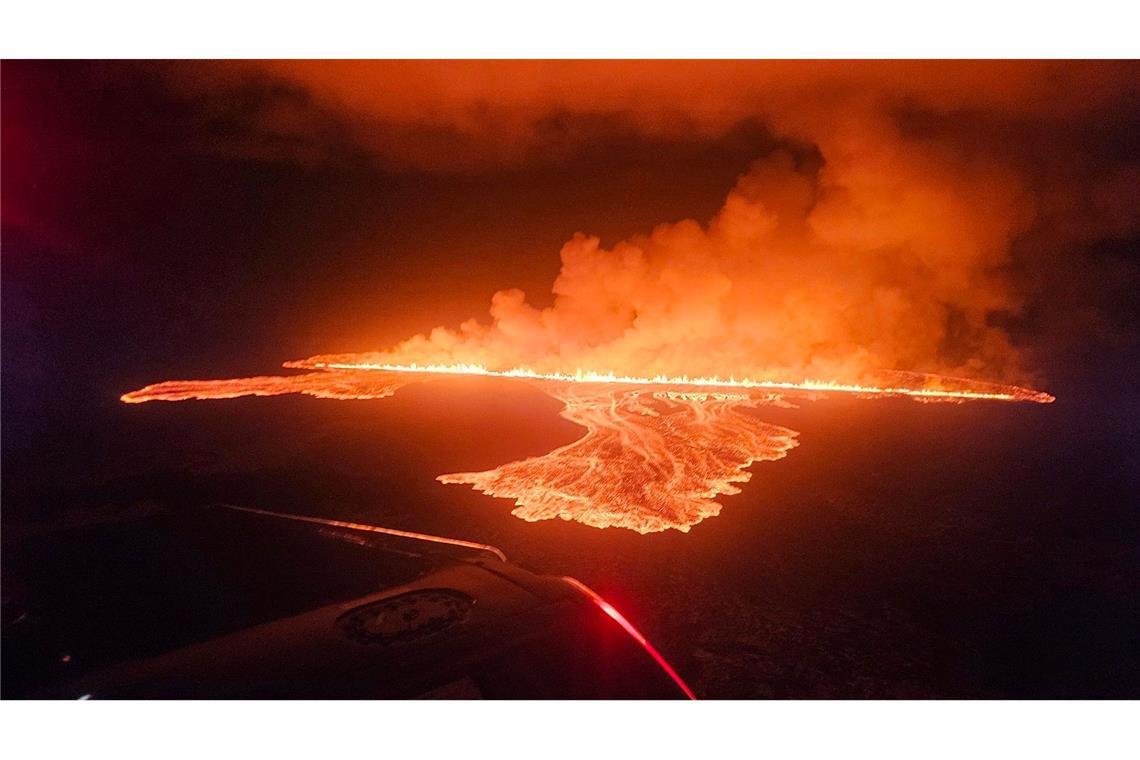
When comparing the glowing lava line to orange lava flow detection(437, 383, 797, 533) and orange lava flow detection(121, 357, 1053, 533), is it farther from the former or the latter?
Answer: orange lava flow detection(437, 383, 797, 533)

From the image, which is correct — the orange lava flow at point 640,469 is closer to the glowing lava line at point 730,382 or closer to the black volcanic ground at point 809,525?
the black volcanic ground at point 809,525

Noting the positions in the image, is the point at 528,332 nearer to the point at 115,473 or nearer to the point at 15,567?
the point at 115,473

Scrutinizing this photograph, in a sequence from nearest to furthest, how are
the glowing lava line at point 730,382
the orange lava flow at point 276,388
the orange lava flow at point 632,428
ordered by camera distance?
the orange lava flow at point 632,428 → the orange lava flow at point 276,388 → the glowing lava line at point 730,382

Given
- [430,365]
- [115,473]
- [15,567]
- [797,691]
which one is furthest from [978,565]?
[430,365]

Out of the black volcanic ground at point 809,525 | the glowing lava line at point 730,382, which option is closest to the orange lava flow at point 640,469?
the black volcanic ground at point 809,525

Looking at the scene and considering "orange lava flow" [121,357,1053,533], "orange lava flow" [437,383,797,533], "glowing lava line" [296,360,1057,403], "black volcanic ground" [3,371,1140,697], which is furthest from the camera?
"glowing lava line" [296,360,1057,403]

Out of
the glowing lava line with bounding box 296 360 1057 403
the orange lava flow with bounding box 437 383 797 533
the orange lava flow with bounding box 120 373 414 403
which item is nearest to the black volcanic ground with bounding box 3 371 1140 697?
the orange lava flow with bounding box 437 383 797 533
